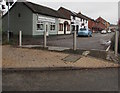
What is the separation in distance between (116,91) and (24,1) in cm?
2770

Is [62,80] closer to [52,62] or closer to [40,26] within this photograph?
[52,62]

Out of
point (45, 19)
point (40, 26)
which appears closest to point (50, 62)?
point (40, 26)

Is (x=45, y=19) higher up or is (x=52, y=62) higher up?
(x=45, y=19)

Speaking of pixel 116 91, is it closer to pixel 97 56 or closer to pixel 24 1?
pixel 97 56

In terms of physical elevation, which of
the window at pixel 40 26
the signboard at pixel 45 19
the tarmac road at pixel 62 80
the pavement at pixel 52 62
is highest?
the signboard at pixel 45 19

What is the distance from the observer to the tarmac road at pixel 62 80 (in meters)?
5.68

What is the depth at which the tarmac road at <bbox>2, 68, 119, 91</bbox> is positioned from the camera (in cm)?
568

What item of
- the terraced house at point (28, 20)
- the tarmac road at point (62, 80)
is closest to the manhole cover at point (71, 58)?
the tarmac road at point (62, 80)

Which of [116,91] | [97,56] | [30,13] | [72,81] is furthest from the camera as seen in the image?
[30,13]

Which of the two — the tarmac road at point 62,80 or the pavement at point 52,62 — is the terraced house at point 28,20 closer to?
the pavement at point 52,62

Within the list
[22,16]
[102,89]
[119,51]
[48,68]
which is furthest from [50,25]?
[102,89]

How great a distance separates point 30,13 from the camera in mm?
29375

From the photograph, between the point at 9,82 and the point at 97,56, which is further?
the point at 97,56

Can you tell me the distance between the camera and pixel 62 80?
651 centimetres
